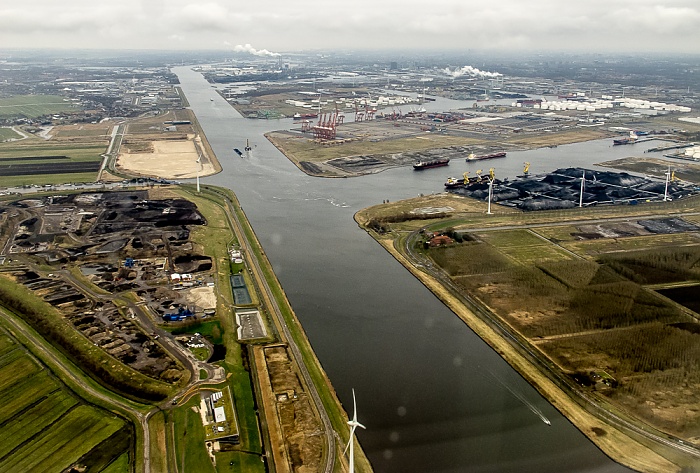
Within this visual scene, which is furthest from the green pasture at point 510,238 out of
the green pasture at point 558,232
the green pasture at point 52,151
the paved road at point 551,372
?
the green pasture at point 52,151

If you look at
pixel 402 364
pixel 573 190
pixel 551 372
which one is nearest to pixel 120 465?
pixel 402 364

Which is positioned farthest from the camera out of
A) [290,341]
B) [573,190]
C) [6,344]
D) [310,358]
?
[573,190]

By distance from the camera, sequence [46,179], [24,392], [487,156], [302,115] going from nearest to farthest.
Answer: [24,392] → [46,179] → [487,156] → [302,115]

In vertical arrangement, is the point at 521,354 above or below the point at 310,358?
above

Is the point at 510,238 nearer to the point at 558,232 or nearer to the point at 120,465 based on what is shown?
the point at 558,232

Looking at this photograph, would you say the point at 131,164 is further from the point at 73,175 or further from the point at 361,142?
the point at 361,142

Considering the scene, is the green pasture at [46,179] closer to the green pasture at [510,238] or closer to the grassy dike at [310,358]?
the grassy dike at [310,358]
